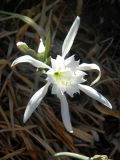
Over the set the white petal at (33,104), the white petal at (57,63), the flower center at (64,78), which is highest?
the white petal at (57,63)

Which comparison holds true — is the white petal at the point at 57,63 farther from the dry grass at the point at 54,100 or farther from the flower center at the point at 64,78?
the dry grass at the point at 54,100

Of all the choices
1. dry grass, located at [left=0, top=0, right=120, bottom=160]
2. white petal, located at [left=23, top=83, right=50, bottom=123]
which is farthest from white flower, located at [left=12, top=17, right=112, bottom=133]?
dry grass, located at [left=0, top=0, right=120, bottom=160]

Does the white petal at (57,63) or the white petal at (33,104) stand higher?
the white petal at (57,63)

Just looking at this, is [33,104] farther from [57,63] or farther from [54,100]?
[54,100]

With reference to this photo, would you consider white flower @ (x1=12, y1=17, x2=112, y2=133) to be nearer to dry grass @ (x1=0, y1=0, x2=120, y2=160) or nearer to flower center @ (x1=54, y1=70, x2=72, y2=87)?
flower center @ (x1=54, y1=70, x2=72, y2=87)

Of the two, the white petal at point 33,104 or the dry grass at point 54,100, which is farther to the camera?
the dry grass at point 54,100

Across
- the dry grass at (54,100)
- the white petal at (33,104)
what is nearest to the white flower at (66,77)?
the white petal at (33,104)

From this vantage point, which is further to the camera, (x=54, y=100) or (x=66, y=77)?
(x=54, y=100)

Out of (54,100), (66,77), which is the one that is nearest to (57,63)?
(66,77)
